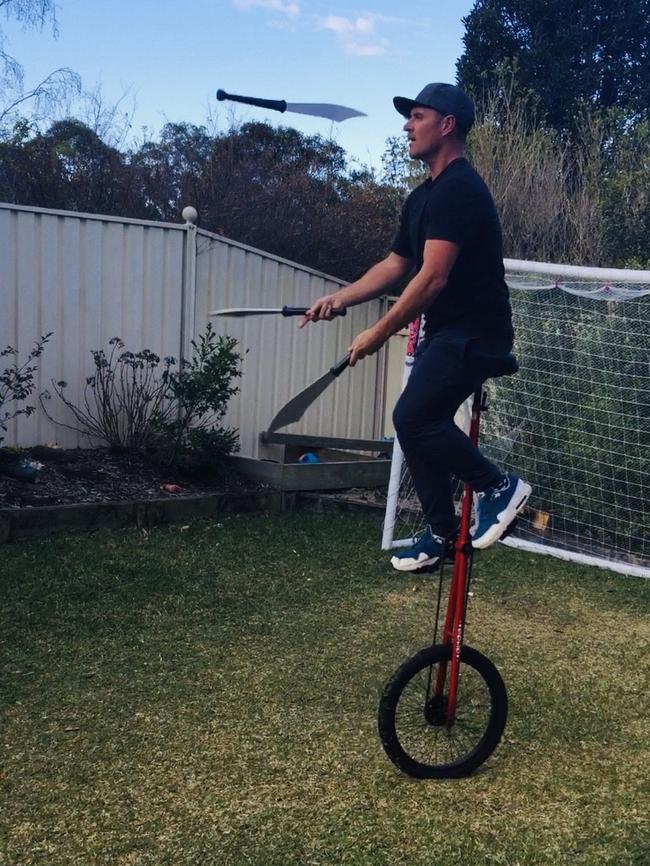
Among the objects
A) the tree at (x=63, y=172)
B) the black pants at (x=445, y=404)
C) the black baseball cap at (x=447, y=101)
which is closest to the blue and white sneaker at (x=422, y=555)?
the black pants at (x=445, y=404)

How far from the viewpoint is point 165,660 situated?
14.1 feet

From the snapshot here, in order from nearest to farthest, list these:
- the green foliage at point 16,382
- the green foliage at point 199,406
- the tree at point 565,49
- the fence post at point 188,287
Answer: the green foliage at point 16,382
the green foliage at point 199,406
the fence post at point 188,287
the tree at point 565,49

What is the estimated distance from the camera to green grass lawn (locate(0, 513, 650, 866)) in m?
2.80

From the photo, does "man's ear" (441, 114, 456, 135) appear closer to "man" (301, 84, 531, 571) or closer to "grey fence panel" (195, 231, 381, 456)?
"man" (301, 84, 531, 571)

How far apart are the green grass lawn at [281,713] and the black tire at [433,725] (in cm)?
8

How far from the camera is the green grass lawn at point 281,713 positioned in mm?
2805

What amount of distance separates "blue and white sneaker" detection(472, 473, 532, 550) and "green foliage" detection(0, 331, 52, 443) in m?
4.51

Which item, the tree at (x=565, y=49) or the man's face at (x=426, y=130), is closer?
the man's face at (x=426, y=130)

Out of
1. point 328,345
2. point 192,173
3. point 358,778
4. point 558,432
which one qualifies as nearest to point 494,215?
point 358,778

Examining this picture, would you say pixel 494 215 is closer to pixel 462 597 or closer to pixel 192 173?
pixel 462 597

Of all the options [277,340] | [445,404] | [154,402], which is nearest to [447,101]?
[445,404]

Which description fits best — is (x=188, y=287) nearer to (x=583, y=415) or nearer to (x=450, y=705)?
(x=583, y=415)

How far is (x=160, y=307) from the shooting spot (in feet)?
27.3

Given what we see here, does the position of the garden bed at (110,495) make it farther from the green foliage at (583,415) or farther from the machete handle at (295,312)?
the machete handle at (295,312)
